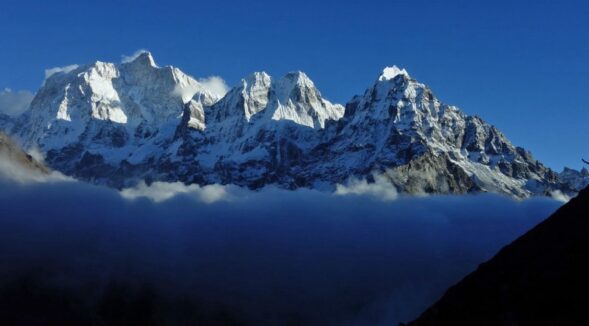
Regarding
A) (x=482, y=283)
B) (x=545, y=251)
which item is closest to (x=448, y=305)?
(x=482, y=283)

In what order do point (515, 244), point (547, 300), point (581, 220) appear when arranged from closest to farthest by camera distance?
point (547, 300) < point (581, 220) < point (515, 244)

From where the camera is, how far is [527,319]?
119 meters

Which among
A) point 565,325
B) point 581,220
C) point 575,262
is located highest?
point 581,220

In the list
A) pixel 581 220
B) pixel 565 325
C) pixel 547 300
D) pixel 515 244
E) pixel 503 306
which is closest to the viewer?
pixel 565 325

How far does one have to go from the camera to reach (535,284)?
407 ft

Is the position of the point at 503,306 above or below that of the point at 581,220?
below

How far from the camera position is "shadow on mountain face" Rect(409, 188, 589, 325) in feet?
381

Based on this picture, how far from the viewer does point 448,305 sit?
138125mm

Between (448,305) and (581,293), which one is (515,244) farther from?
(581,293)

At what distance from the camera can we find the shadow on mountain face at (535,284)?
4567 inches

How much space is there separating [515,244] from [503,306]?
2268cm

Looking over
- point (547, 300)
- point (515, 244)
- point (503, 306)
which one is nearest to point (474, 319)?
point (503, 306)

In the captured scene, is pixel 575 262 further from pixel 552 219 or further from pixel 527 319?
pixel 552 219

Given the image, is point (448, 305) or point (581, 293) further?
point (448, 305)
